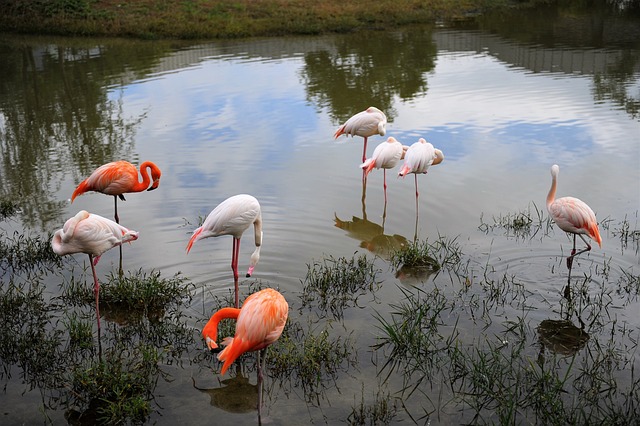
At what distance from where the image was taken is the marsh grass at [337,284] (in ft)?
18.8

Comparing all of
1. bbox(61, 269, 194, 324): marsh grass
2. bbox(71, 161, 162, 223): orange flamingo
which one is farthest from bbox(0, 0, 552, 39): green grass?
bbox(61, 269, 194, 324): marsh grass

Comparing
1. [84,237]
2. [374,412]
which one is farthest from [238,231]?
[374,412]

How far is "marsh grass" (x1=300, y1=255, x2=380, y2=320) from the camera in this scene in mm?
5723

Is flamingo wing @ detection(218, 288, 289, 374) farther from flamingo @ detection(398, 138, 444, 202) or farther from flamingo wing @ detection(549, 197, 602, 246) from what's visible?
flamingo @ detection(398, 138, 444, 202)

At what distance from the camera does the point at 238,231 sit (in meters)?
5.64

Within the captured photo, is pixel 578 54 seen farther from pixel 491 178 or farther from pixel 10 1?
pixel 10 1

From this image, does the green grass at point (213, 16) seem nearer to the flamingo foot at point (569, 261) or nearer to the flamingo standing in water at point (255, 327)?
the flamingo foot at point (569, 261)

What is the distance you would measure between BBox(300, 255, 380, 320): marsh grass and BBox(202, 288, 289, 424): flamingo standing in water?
1.14 m

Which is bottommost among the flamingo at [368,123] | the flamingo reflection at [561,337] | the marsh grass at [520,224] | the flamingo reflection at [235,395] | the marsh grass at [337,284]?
the flamingo reflection at [235,395]

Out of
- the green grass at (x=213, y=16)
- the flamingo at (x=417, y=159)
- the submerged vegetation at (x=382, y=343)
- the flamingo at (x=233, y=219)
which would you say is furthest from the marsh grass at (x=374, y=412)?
the green grass at (x=213, y=16)

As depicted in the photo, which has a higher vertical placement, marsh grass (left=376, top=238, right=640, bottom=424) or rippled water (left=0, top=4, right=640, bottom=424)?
rippled water (left=0, top=4, right=640, bottom=424)

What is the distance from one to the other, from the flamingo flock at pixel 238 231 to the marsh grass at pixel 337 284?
1.90 feet

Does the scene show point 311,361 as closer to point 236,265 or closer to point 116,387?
point 236,265

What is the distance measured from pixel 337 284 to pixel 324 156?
4.30 m
